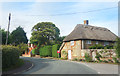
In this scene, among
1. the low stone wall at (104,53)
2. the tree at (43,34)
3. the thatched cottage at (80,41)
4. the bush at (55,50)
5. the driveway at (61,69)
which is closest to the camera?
the driveway at (61,69)

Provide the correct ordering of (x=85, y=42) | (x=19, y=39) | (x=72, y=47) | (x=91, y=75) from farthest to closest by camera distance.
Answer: (x=19, y=39)
(x=72, y=47)
(x=85, y=42)
(x=91, y=75)

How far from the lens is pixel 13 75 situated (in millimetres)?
9617

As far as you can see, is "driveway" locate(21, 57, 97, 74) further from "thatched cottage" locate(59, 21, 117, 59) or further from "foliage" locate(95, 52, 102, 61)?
"thatched cottage" locate(59, 21, 117, 59)

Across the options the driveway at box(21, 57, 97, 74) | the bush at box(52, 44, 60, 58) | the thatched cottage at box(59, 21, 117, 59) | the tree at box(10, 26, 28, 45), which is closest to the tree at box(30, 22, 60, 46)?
the bush at box(52, 44, 60, 58)

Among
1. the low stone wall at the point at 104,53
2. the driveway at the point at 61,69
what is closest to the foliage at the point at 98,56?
the low stone wall at the point at 104,53

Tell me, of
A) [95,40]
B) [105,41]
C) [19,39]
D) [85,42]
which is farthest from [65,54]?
[19,39]

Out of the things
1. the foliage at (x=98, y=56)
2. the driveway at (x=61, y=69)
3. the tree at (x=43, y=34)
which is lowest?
the driveway at (x=61, y=69)

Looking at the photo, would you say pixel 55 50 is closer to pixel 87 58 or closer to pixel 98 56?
pixel 87 58

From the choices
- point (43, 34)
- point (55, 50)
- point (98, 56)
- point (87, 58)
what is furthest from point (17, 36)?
point (98, 56)

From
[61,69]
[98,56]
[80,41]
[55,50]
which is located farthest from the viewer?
[55,50]

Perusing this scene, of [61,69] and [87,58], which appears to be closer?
[61,69]

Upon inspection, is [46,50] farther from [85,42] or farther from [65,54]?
[85,42]

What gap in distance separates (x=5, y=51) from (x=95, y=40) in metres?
20.5

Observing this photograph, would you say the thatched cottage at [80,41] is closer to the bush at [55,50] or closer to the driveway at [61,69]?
the bush at [55,50]
